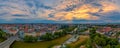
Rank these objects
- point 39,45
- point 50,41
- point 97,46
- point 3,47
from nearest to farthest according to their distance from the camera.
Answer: point 97,46, point 3,47, point 39,45, point 50,41

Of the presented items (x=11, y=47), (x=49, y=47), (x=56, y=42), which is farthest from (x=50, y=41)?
(x=11, y=47)

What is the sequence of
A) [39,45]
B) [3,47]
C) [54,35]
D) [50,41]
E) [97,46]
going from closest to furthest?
1. [97,46]
2. [3,47]
3. [39,45]
4. [50,41]
5. [54,35]

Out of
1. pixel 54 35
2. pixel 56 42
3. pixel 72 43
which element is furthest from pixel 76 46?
pixel 54 35

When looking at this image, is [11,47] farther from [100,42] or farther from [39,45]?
[100,42]

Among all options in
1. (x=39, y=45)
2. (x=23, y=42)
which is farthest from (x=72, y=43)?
(x=23, y=42)

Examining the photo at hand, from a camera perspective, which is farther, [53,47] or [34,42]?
[34,42]

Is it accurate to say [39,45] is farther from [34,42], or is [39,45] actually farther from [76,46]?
[76,46]

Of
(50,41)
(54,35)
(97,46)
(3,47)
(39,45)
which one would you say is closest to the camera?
(97,46)

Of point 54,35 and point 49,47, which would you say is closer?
point 49,47
